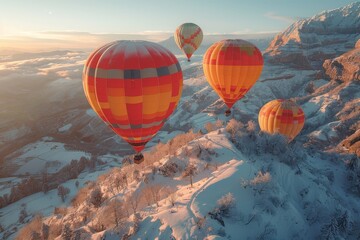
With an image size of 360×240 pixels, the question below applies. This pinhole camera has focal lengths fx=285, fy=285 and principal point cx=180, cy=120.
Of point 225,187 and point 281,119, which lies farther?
point 281,119

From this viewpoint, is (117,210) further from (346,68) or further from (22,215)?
(346,68)

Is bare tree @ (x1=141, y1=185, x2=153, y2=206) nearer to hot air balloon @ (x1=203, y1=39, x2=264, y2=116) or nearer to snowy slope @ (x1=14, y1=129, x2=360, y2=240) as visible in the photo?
snowy slope @ (x1=14, y1=129, x2=360, y2=240)

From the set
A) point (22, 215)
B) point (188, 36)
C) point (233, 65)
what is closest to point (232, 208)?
point (233, 65)

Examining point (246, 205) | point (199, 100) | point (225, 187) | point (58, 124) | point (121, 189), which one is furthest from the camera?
point (58, 124)

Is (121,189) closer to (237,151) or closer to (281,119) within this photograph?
(237,151)

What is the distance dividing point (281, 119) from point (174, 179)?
14.9m

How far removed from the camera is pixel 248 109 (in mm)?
100750

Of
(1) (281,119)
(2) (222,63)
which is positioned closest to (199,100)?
(1) (281,119)

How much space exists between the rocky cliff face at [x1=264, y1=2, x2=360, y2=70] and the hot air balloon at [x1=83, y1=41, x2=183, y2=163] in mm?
133671

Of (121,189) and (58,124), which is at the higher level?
(121,189)

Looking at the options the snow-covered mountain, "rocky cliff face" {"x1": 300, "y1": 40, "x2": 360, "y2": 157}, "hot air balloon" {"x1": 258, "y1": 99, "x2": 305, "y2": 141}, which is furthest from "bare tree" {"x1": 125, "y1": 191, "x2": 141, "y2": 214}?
"rocky cliff face" {"x1": 300, "y1": 40, "x2": 360, "y2": 157}

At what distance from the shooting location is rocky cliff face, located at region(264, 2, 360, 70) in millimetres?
139625

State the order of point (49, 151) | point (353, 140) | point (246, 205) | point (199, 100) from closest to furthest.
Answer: point (246, 205) < point (353, 140) < point (49, 151) < point (199, 100)

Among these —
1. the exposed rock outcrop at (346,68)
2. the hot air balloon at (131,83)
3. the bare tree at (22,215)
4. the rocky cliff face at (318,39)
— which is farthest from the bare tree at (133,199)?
the rocky cliff face at (318,39)
